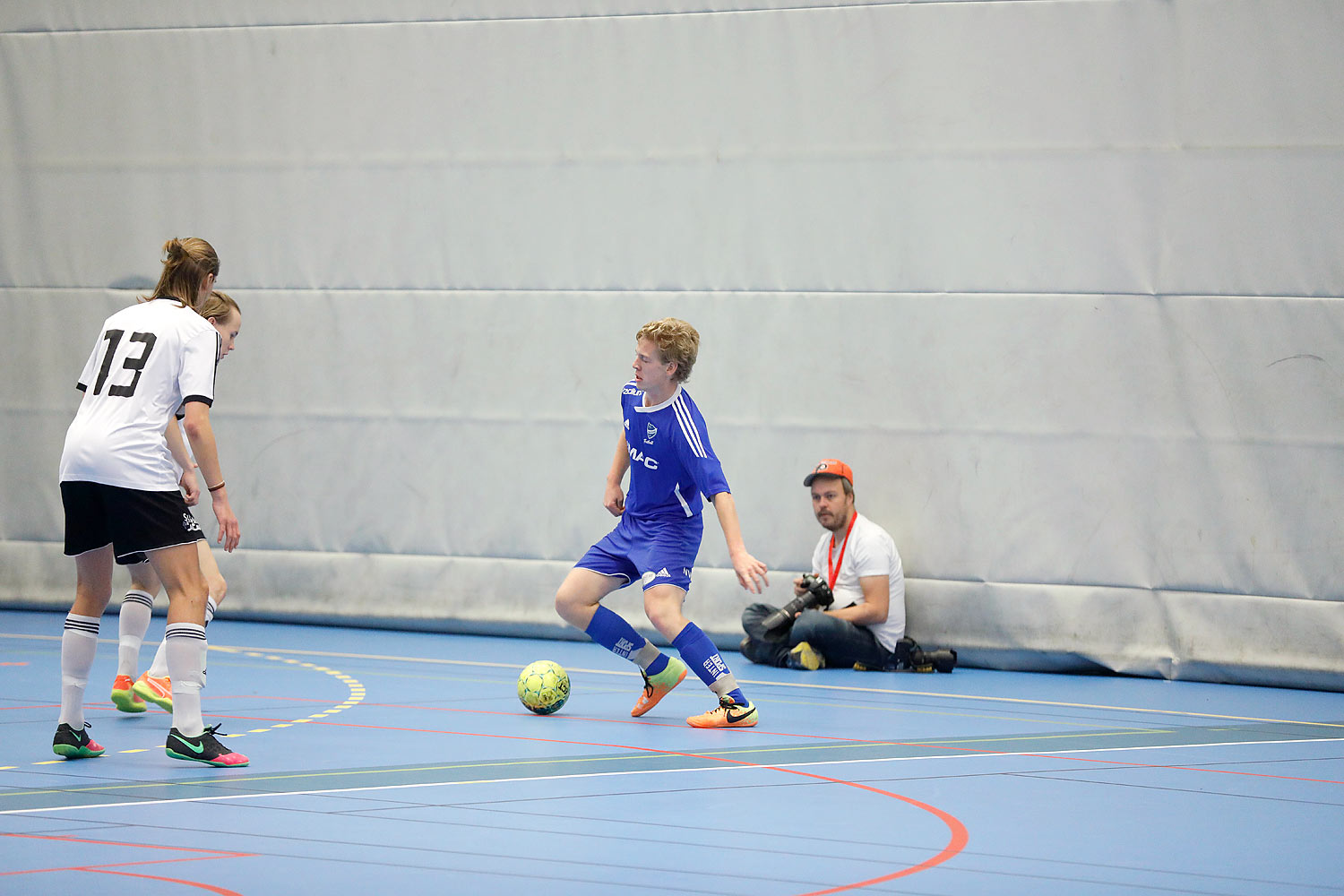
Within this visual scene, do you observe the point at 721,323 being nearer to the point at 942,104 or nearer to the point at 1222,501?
the point at 942,104

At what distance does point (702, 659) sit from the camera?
23.9 feet

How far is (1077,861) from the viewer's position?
4.60m

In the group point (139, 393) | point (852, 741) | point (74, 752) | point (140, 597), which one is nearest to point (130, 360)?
point (139, 393)

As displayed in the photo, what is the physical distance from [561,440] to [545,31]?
302 centimetres

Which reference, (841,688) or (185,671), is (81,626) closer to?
(185,671)

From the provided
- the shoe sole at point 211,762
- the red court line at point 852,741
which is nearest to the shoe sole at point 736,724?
the red court line at point 852,741

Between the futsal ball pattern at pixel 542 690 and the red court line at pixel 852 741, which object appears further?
the futsal ball pattern at pixel 542 690

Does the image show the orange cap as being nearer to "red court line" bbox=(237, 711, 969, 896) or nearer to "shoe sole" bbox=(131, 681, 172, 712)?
"red court line" bbox=(237, 711, 969, 896)

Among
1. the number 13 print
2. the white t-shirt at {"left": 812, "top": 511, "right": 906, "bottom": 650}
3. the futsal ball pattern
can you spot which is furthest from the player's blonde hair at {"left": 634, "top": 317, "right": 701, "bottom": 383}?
the white t-shirt at {"left": 812, "top": 511, "right": 906, "bottom": 650}

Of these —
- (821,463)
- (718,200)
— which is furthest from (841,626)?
(718,200)

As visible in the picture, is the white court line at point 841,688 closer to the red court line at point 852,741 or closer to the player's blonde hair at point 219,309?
the red court line at point 852,741

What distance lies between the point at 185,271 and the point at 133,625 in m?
2.16

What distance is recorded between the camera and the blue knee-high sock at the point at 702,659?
727 centimetres

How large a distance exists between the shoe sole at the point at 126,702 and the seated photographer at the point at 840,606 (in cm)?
415
